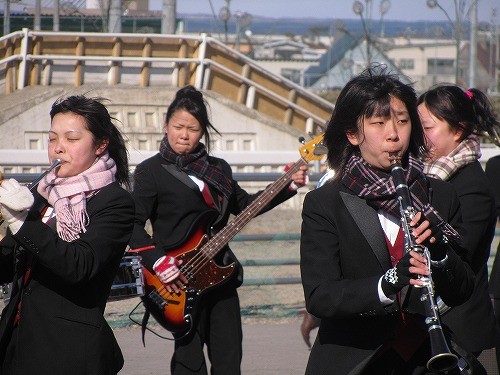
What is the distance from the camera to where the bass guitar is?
5449 mm

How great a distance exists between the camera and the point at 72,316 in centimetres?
352

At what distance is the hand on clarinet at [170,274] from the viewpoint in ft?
17.7

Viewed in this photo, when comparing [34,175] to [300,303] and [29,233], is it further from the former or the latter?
[29,233]

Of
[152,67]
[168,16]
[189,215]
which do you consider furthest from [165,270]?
[168,16]

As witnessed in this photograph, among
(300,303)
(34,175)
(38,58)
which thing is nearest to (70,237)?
(34,175)

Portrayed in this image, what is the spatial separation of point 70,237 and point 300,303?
5.58 m

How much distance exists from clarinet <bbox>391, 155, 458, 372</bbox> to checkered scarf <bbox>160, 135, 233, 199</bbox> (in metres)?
2.65

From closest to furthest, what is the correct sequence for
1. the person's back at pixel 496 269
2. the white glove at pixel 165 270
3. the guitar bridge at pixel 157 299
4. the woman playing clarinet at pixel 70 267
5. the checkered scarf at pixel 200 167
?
the woman playing clarinet at pixel 70 267 → the person's back at pixel 496 269 → the white glove at pixel 165 270 → the guitar bridge at pixel 157 299 → the checkered scarf at pixel 200 167

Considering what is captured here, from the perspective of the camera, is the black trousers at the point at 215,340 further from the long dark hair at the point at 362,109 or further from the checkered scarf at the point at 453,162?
the long dark hair at the point at 362,109

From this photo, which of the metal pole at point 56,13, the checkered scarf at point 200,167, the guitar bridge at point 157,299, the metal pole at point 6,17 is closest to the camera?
the guitar bridge at point 157,299

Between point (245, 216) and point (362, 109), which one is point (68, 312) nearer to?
point (362, 109)

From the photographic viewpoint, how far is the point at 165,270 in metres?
5.38

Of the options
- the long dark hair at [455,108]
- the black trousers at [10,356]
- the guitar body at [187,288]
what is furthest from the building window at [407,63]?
the black trousers at [10,356]

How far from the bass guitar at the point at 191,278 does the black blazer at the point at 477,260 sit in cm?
139
